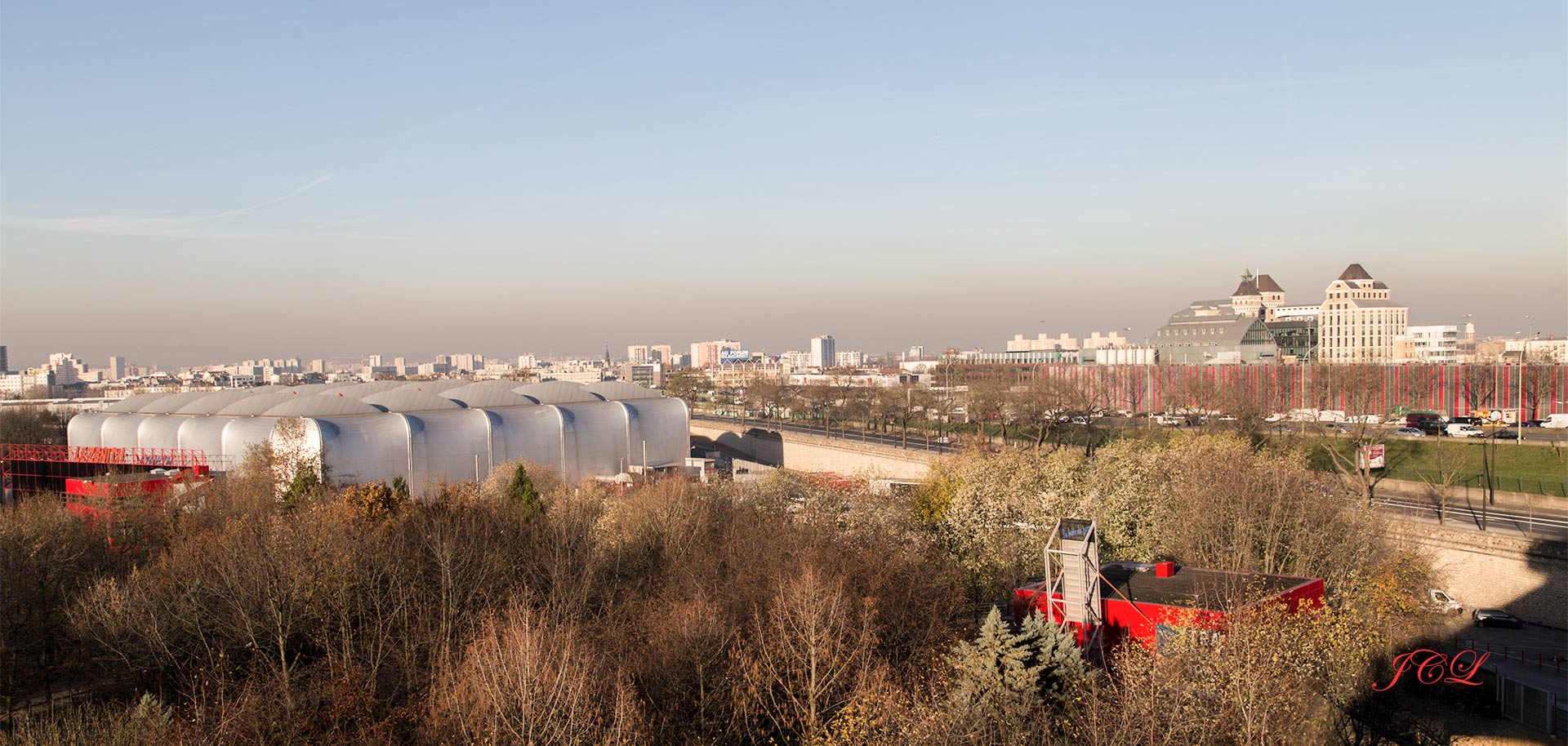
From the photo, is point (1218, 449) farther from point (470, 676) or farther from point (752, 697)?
point (470, 676)

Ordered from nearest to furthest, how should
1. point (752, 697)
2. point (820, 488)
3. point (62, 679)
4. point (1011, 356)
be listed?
point (752, 697) → point (62, 679) → point (820, 488) → point (1011, 356)

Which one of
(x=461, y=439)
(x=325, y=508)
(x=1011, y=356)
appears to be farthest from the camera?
(x=1011, y=356)

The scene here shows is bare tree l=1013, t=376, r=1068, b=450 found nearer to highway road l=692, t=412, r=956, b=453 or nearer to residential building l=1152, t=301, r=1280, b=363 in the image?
highway road l=692, t=412, r=956, b=453

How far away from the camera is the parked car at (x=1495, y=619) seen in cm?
2680

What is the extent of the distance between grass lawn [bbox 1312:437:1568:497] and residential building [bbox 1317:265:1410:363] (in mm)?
53477

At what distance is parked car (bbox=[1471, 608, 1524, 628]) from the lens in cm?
2680

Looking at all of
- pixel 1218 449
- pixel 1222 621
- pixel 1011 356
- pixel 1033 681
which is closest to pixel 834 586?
pixel 1033 681

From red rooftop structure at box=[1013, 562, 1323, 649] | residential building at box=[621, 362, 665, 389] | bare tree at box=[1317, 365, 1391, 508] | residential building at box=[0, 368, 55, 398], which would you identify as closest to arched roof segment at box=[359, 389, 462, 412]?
red rooftop structure at box=[1013, 562, 1323, 649]

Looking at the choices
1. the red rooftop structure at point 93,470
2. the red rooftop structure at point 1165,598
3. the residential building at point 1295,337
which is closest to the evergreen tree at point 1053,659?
the red rooftop structure at point 1165,598

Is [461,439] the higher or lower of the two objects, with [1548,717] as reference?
higher

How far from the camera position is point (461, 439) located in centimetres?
4794

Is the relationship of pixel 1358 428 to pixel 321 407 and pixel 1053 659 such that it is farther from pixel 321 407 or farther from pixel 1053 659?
pixel 321 407

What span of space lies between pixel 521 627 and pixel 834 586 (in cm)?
561

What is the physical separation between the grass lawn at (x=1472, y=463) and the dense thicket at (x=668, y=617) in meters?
12.6
